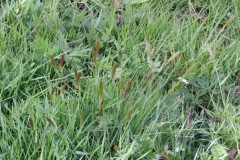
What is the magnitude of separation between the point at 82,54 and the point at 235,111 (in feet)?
2.24

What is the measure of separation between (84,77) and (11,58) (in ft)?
1.05

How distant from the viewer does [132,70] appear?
184 centimetres

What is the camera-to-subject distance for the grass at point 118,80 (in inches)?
60.1

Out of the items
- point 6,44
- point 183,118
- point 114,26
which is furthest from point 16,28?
point 183,118

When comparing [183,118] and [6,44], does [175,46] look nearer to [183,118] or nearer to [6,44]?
[183,118]

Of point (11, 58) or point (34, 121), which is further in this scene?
point (11, 58)

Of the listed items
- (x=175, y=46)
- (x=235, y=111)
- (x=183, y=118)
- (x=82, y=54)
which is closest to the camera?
(x=183, y=118)

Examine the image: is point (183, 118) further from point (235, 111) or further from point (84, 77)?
point (84, 77)

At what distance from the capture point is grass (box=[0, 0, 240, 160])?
1.53m

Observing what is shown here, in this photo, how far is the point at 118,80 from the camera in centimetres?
177

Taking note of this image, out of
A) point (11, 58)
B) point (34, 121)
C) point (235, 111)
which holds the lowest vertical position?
point (235, 111)

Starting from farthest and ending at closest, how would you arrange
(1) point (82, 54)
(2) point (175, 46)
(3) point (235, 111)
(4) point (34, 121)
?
(2) point (175, 46) → (1) point (82, 54) → (3) point (235, 111) → (4) point (34, 121)

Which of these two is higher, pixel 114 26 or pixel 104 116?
pixel 114 26

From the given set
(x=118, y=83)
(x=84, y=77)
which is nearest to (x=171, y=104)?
(x=118, y=83)
